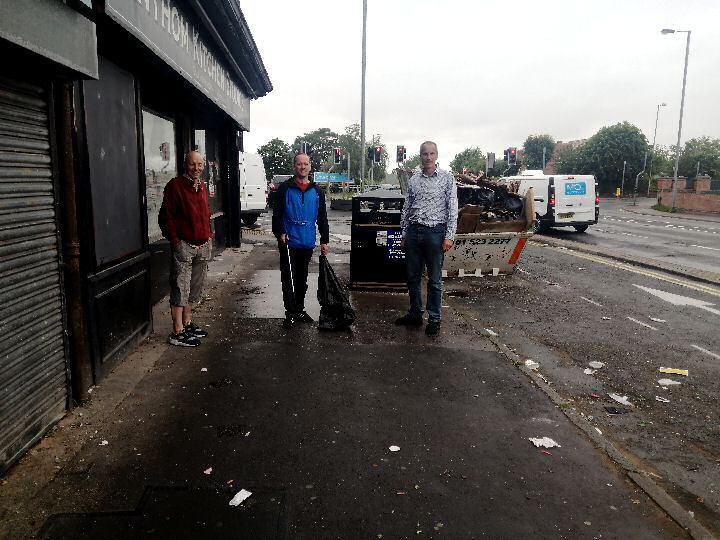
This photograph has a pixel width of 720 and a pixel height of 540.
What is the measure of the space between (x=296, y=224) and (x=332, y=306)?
991 millimetres

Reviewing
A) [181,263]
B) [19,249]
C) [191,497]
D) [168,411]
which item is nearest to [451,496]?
[191,497]

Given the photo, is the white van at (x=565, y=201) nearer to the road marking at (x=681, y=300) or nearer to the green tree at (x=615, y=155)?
the road marking at (x=681, y=300)

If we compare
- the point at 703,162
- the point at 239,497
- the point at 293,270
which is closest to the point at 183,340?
the point at 293,270

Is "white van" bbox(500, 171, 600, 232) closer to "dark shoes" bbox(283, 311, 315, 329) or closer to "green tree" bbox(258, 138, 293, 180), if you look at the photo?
"dark shoes" bbox(283, 311, 315, 329)

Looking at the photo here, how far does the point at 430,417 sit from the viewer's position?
3781mm

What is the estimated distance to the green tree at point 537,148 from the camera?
369 feet

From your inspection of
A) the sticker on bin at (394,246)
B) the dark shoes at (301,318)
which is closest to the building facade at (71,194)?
the dark shoes at (301,318)

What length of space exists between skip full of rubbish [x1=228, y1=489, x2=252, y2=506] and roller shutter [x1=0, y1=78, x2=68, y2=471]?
4.25ft

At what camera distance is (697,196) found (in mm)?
38062

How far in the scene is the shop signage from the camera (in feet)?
13.7

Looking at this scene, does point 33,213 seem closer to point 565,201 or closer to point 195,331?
point 195,331

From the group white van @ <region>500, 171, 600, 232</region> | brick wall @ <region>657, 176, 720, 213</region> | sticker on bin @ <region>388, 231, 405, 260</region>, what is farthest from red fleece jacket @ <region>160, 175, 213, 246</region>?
brick wall @ <region>657, 176, 720, 213</region>

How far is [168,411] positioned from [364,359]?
73.2 inches

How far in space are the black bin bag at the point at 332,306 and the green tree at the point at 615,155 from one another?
70599 mm
